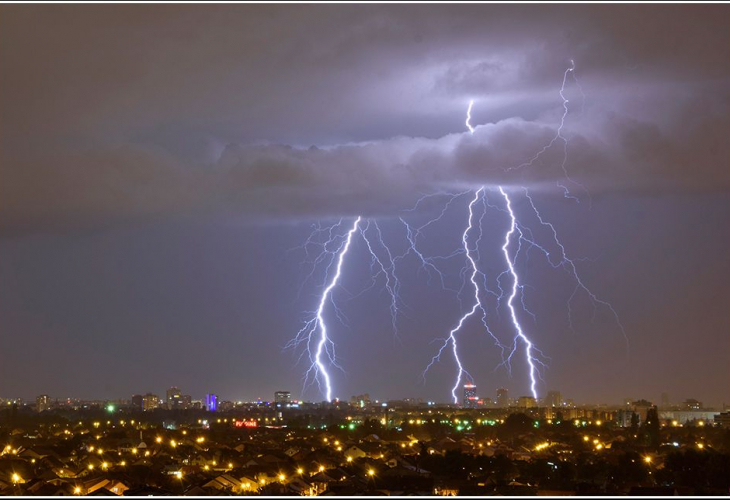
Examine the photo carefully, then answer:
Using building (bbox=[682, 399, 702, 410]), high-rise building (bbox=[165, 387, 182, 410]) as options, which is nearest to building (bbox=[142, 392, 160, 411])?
high-rise building (bbox=[165, 387, 182, 410])

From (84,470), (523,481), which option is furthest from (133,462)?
(523,481)

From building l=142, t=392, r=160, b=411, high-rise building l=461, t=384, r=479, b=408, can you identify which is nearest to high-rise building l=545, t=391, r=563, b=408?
high-rise building l=461, t=384, r=479, b=408

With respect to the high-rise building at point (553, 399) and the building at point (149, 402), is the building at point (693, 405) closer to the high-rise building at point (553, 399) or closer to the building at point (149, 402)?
the high-rise building at point (553, 399)

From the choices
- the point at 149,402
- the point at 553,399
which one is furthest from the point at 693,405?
the point at 149,402

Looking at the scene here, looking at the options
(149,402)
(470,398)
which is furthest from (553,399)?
(149,402)

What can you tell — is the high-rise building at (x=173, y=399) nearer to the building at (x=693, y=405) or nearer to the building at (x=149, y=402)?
the building at (x=149, y=402)

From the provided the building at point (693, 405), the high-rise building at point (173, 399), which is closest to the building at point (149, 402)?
the high-rise building at point (173, 399)

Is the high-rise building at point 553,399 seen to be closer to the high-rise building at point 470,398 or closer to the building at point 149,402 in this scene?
the high-rise building at point 470,398

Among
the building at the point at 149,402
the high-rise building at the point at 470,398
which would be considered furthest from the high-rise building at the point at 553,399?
the building at the point at 149,402

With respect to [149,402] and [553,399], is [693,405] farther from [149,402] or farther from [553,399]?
[149,402]

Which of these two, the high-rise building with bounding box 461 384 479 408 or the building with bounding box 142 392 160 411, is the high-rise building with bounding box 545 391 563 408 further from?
the building with bounding box 142 392 160 411

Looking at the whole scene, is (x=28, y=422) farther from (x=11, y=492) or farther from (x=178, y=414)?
(x=11, y=492)

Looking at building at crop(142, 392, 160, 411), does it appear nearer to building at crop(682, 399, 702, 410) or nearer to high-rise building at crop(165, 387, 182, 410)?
high-rise building at crop(165, 387, 182, 410)
